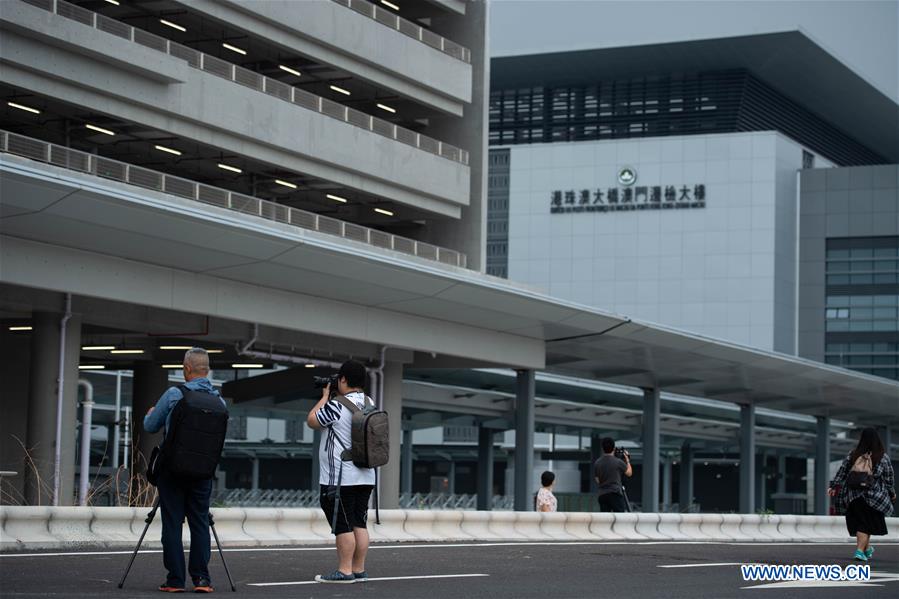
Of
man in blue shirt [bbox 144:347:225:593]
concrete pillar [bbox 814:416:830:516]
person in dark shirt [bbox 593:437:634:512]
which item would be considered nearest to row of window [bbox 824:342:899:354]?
concrete pillar [bbox 814:416:830:516]

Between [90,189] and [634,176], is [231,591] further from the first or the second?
[634,176]

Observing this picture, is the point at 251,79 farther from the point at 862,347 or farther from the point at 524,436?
the point at 862,347

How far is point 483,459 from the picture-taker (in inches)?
2648

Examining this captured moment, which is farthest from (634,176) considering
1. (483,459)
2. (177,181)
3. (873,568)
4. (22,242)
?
(873,568)

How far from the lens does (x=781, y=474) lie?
94.6 metres

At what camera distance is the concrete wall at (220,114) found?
107 feet

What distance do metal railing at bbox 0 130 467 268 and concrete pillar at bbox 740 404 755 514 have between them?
17.5m

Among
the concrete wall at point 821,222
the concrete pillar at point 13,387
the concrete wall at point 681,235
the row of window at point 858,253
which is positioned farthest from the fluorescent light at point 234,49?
the row of window at point 858,253

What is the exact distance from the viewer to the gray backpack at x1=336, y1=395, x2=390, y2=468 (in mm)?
11109

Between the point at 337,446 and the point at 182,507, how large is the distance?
132 centimetres

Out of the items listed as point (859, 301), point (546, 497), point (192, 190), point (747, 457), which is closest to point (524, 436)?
point (192, 190)

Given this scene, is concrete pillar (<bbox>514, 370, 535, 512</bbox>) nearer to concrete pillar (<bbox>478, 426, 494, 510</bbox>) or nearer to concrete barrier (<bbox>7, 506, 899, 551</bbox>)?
concrete barrier (<bbox>7, 506, 899, 551</bbox>)

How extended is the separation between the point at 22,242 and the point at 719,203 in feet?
249

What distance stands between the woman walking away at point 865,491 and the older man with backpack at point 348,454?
6593mm
